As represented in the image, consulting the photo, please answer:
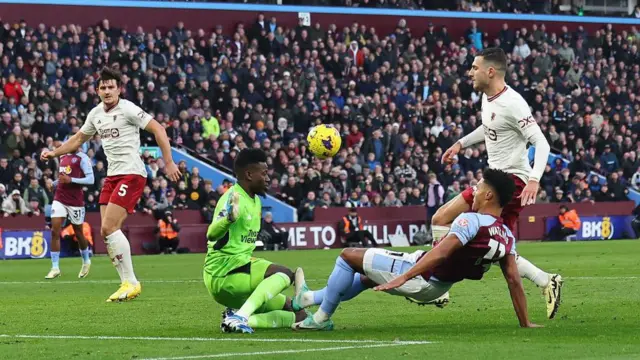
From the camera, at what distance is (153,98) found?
3503cm

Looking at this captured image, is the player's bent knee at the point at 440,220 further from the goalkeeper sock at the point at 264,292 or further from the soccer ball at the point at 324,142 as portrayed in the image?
the soccer ball at the point at 324,142

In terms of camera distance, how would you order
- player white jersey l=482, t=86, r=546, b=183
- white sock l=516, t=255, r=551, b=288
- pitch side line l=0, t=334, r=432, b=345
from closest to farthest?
1. pitch side line l=0, t=334, r=432, b=345
2. white sock l=516, t=255, r=551, b=288
3. player white jersey l=482, t=86, r=546, b=183

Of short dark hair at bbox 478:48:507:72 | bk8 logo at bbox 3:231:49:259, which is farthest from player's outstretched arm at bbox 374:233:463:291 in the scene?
bk8 logo at bbox 3:231:49:259

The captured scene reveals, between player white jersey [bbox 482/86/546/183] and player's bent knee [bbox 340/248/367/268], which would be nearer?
player's bent knee [bbox 340/248/367/268]

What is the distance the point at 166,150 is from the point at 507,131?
4328mm

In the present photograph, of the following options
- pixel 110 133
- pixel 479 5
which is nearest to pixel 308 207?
pixel 479 5

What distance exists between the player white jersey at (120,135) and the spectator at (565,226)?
2382cm

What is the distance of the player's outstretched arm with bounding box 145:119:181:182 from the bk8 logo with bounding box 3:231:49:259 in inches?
614

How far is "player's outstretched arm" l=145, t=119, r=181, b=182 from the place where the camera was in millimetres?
14742

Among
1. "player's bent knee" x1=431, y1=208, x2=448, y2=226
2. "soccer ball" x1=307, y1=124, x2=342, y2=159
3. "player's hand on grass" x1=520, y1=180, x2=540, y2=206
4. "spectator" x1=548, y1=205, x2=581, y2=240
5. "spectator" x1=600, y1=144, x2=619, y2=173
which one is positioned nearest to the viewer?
"player's hand on grass" x1=520, y1=180, x2=540, y2=206

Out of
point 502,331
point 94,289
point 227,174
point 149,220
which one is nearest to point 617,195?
point 227,174

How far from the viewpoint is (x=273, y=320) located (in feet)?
36.6

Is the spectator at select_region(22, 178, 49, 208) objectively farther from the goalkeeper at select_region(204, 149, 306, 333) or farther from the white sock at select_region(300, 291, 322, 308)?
the white sock at select_region(300, 291, 322, 308)

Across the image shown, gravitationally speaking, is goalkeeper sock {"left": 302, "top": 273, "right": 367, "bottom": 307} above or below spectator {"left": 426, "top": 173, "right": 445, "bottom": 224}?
above
